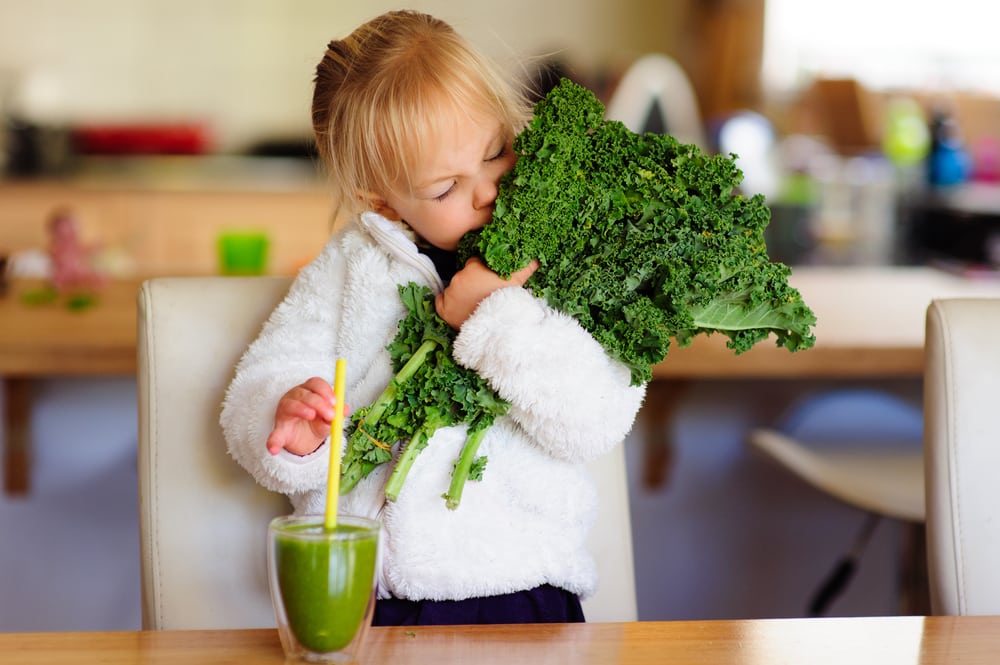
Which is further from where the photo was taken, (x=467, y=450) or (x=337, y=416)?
(x=467, y=450)

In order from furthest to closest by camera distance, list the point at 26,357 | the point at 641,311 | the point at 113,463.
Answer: the point at 113,463 < the point at 26,357 < the point at 641,311

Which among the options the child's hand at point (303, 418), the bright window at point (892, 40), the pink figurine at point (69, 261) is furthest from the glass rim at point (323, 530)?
the bright window at point (892, 40)

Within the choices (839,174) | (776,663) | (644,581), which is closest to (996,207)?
(839,174)

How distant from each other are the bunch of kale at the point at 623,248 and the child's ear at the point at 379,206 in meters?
0.17

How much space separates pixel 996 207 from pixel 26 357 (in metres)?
2.64

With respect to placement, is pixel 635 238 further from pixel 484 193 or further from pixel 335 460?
pixel 335 460

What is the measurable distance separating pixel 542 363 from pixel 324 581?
300 millimetres

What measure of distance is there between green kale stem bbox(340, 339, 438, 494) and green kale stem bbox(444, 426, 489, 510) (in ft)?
0.27

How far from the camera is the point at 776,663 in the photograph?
0.82 m

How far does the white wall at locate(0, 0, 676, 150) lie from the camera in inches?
184

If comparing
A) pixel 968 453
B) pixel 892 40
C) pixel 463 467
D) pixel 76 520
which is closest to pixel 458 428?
pixel 463 467

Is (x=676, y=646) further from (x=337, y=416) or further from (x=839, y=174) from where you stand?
(x=839, y=174)

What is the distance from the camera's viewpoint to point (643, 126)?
104 inches

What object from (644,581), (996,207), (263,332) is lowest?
(644,581)
